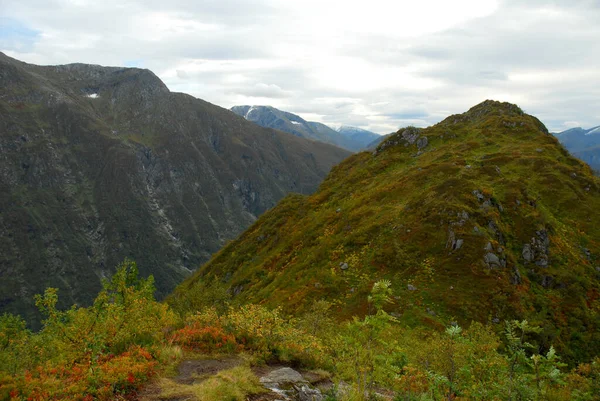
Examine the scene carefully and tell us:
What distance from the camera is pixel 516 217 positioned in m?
48.9

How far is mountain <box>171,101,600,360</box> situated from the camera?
124 feet

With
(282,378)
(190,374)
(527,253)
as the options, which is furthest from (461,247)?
(190,374)

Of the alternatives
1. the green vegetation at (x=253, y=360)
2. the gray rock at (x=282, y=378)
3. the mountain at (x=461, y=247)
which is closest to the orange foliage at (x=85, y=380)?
the green vegetation at (x=253, y=360)

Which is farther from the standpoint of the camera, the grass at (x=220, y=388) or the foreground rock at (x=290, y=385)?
the foreground rock at (x=290, y=385)

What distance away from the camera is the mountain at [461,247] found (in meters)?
37.9

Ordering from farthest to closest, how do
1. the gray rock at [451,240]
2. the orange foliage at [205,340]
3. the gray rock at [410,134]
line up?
the gray rock at [410,134], the gray rock at [451,240], the orange foliage at [205,340]

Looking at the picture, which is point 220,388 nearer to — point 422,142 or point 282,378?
point 282,378

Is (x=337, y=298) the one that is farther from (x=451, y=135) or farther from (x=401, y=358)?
(x=451, y=135)

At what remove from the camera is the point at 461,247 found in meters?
43.3

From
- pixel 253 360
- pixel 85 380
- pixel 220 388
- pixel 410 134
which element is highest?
pixel 410 134

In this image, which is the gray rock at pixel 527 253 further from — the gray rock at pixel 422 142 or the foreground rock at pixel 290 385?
the gray rock at pixel 422 142

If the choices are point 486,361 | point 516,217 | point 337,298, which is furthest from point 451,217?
point 486,361

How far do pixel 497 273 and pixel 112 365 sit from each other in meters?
39.7

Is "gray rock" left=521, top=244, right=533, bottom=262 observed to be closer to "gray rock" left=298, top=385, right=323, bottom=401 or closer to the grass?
"gray rock" left=298, top=385, right=323, bottom=401
